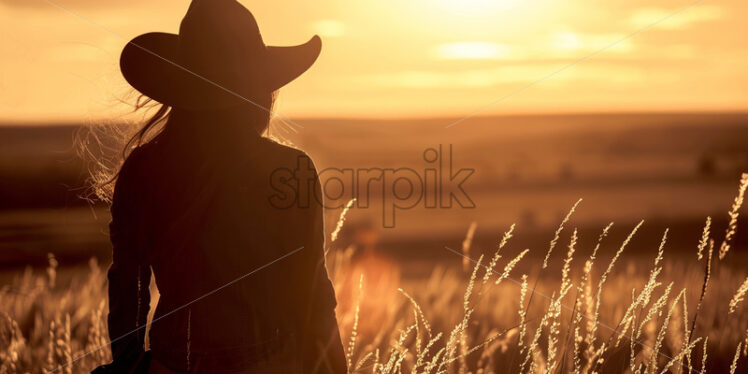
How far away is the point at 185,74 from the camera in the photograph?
8.20 ft

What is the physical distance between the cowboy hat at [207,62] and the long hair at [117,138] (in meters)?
0.07

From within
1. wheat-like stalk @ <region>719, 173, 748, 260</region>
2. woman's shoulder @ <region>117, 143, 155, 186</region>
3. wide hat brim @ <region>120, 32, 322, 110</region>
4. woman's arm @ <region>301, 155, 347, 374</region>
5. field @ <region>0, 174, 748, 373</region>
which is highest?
wide hat brim @ <region>120, 32, 322, 110</region>

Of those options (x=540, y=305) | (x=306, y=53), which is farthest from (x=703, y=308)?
(x=306, y=53)

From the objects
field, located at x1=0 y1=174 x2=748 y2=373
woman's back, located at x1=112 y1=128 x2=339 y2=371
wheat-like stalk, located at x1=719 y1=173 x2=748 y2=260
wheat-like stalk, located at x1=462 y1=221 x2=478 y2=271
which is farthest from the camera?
field, located at x1=0 y1=174 x2=748 y2=373

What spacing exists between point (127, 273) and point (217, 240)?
0.36m

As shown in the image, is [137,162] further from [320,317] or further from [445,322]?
[445,322]

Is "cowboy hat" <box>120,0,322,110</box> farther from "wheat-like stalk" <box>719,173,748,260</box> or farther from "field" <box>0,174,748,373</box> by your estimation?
"wheat-like stalk" <box>719,173,748,260</box>

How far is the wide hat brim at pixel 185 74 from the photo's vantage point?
2441 millimetres

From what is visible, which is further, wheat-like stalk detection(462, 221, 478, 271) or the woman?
wheat-like stalk detection(462, 221, 478, 271)

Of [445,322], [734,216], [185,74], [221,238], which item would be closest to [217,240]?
[221,238]

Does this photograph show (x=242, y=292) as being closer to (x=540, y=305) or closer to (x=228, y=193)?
(x=228, y=193)

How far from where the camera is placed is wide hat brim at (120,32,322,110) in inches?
96.1

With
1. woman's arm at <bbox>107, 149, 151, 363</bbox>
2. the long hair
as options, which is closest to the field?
the long hair

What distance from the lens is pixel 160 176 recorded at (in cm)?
240
